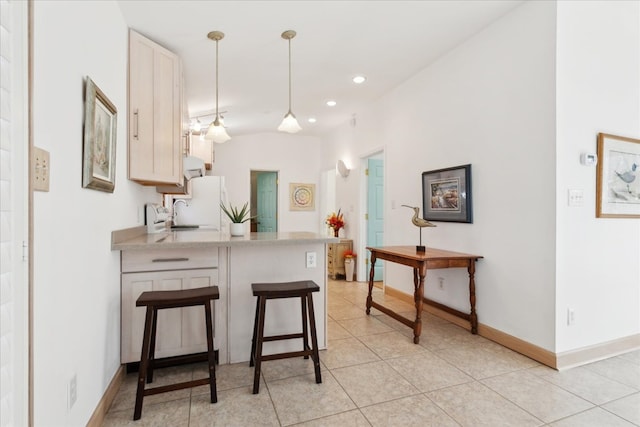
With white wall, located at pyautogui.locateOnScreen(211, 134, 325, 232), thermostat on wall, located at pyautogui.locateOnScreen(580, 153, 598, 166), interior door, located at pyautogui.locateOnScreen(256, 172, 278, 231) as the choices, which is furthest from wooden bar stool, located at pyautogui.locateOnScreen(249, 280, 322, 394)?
interior door, located at pyautogui.locateOnScreen(256, 172, 278, 231)

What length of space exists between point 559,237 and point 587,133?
0.81 m

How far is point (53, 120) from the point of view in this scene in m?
1.20

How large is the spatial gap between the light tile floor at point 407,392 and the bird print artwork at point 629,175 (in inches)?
53.1

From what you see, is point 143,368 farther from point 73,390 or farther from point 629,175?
point 629,175

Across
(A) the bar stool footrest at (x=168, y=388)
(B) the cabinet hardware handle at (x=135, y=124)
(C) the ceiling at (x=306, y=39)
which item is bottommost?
(A) the bar stool footrest at (x=168, y=388)

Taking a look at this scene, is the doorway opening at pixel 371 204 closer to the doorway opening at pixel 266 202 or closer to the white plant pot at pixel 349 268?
the white plant pot at pixel 349 268

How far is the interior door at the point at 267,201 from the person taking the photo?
21.5ft

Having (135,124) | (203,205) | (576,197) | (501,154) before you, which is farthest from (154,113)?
(576,197)

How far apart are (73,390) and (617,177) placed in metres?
3.69

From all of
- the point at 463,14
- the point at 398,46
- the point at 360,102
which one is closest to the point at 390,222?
the point at 360,102

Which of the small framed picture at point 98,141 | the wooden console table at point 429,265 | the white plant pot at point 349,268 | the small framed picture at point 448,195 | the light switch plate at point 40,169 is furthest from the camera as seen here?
the white plant pot at point 349,268

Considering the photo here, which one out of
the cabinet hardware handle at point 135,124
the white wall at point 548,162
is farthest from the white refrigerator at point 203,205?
the white wall at point 548,162

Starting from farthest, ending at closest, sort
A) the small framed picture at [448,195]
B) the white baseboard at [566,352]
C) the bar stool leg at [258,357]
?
the small framed picture at [448,195], the white baseboard at [566,352], the bar stool leg at [258,357]

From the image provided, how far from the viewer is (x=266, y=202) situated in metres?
6.75
